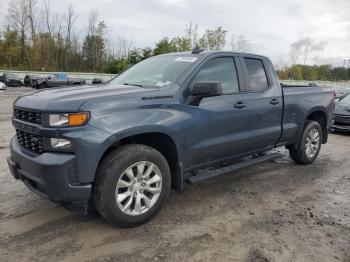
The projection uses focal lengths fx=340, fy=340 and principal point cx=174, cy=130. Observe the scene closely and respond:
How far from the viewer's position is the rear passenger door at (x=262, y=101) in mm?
4688

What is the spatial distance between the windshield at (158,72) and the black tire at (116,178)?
0.92 m

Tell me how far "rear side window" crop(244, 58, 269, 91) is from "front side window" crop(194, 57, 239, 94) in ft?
1.01

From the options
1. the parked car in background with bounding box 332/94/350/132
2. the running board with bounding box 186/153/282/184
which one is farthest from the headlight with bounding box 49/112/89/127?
the parked car in background with bounding box 332/94/350/132

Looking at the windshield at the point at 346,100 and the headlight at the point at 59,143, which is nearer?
the headlight at the point at 59,143

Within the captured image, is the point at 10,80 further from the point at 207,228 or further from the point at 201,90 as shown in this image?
the point at 207,228

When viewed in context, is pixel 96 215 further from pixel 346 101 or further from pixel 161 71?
pixel 346 101

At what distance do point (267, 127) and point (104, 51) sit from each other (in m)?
56.7

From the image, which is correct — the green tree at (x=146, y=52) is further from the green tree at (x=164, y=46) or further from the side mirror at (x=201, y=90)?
the side mirror at (x=201, y=90)

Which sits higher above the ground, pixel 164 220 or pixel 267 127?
pixel 267 127

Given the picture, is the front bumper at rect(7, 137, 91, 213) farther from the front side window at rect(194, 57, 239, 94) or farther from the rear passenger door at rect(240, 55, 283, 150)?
the rear passenger door at rect(240, 55, 283, 150)

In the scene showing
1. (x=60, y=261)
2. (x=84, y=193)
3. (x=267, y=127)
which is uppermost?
(x=267, y=127)

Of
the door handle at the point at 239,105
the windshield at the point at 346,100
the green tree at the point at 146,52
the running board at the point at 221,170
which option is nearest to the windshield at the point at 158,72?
the door handle at the point at 239,105

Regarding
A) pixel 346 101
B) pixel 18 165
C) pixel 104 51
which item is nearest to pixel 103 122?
pixel 18 165

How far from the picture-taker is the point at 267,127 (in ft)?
16.3
